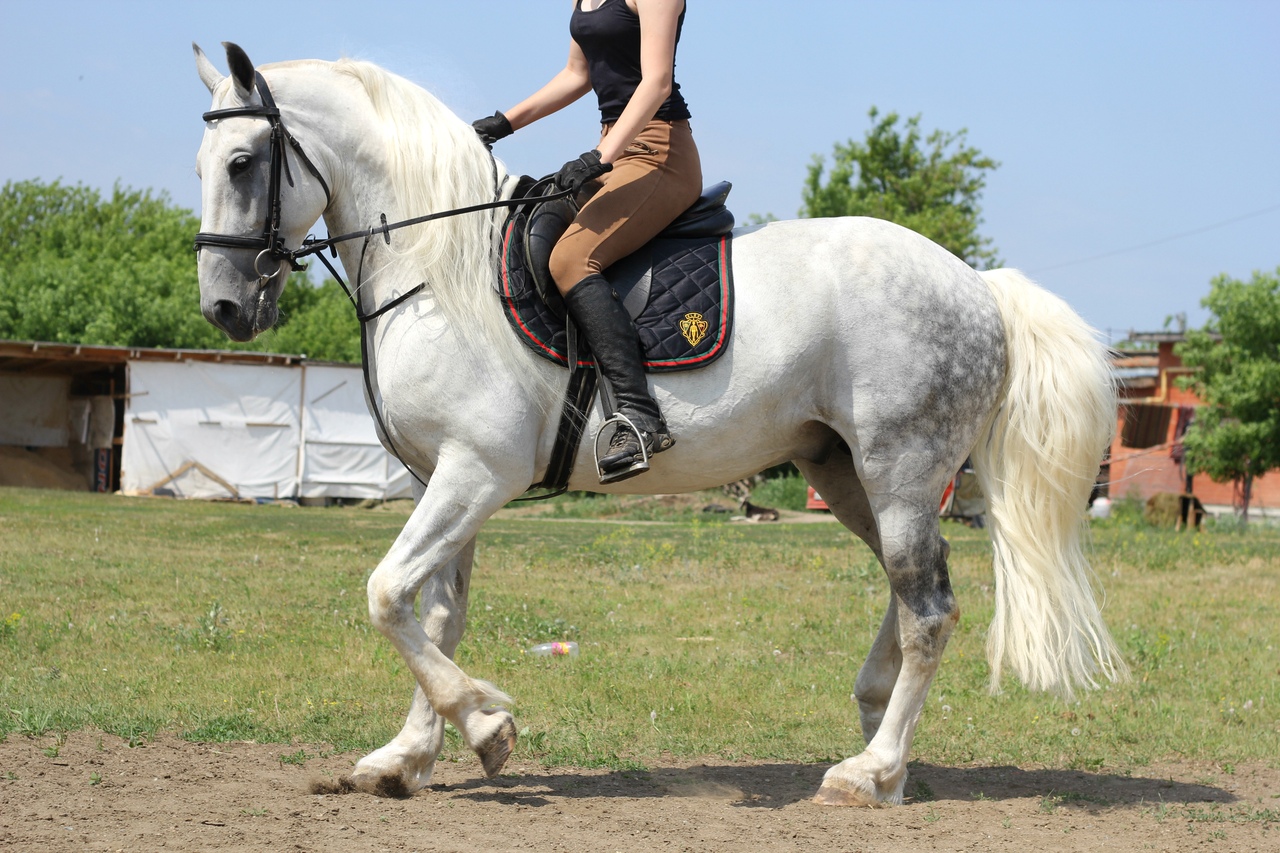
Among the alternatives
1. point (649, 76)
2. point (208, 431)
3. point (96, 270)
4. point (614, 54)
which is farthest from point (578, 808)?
point (96, 270)

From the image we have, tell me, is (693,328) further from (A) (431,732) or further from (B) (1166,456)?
(B) (1166,456)

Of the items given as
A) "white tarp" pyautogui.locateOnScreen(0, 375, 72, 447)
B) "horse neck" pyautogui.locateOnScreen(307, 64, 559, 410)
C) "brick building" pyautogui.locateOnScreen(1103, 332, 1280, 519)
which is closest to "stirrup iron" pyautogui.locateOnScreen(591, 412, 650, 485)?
"horse neck" pyautogui.locateOnScreen(307, 64, 559, 410)

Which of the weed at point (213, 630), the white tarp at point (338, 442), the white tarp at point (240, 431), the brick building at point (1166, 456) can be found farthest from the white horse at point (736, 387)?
the white tarp at point (338, 442)

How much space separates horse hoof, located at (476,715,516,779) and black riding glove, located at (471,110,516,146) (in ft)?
8.66

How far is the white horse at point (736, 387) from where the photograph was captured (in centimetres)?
482

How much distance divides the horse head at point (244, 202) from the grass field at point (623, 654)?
2.45m

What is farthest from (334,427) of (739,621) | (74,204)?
(74,204)

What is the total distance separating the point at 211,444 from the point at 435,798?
26.7m

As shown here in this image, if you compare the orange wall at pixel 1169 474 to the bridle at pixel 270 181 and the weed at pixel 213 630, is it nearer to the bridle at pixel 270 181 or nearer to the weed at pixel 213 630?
the weed at pixel 213 630

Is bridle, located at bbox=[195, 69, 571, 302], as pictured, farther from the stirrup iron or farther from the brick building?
the brick building

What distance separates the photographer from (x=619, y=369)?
16.0 feet

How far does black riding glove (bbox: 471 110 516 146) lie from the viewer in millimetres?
5578

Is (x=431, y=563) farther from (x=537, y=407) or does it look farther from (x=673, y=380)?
(x=673, y=380)

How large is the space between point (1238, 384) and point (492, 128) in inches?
1264
